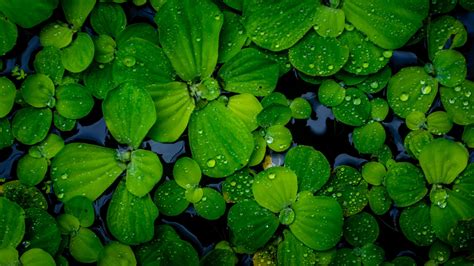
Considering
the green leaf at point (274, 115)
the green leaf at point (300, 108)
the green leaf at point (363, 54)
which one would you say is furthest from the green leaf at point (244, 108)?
the green leaf at point (363, 54)

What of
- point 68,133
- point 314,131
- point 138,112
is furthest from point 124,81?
point 314,131

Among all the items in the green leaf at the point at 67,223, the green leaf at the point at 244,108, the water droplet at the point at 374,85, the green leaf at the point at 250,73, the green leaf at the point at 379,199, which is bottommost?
the green leaf at the point at 67,223

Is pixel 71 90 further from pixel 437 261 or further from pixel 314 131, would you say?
pixel 437 261

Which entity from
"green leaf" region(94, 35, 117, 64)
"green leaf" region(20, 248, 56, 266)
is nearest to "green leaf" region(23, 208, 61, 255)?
"green leaf" region(20, 248, 56, 266)

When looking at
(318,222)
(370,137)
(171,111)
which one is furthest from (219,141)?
(370,137)

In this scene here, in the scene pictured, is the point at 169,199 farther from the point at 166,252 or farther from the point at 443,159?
the point at 443,159

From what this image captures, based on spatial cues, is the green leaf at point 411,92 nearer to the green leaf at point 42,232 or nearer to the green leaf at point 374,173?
the green leaf at point 374,173

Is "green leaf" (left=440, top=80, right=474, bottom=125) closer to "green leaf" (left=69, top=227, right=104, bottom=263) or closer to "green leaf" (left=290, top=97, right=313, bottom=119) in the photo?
"green leaf" (left=290, top=97, right=313, bottom=119)
